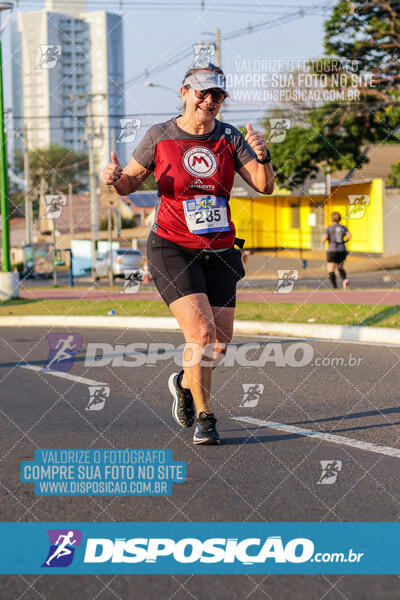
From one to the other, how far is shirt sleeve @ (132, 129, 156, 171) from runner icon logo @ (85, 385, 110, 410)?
2.13m

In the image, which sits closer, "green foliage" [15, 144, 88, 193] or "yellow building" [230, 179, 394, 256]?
"yellow building" [230, 179, 394, 256]

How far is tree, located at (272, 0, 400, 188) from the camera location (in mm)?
21234

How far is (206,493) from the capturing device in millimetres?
4203

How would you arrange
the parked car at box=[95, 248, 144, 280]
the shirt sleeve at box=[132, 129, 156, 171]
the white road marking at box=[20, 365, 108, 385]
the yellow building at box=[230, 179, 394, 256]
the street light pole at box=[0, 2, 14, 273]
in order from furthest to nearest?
the yellow building at box=[230, 179, 394, 256] → the parked car at box=[95, 248, 144, 280] → the street light pole at box=[0, 2, 14, 273] → the white road marking at box=[20, 365, 108, 385] → the shirt sleeve at box=[132, 129, 156, 171]

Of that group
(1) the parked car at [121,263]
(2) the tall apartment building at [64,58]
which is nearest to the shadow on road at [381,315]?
(1) the parked car at [121,263]

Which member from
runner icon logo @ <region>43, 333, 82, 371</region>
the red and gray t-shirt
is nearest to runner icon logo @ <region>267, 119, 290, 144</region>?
runner icon logo @ <region>43, 333, 82, 371</region>

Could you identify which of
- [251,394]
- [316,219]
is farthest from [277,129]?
[316,219]

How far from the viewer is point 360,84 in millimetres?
21797

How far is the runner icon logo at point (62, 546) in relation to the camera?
11.0ft

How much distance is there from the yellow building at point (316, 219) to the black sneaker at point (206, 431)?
83.3 feet

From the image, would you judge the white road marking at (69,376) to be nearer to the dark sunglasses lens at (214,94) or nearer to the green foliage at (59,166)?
the dark sunglasses lens at (214,94)

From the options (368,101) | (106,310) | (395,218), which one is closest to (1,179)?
(106,310)

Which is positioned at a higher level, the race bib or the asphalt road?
the race bib

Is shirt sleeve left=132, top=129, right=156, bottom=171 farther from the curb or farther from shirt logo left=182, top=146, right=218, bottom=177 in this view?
the curb
